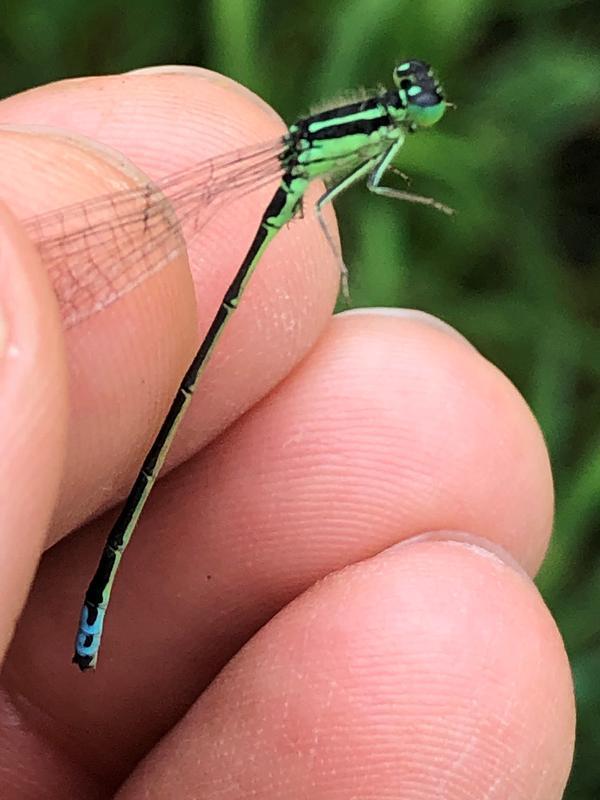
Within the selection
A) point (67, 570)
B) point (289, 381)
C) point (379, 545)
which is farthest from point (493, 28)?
point (67, 570)

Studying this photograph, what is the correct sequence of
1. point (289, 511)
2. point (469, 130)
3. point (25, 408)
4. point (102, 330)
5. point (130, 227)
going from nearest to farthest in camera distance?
point (25, 408) → point (102, 330) → point (130, 227) → point (289, 511) → point (469, 130)

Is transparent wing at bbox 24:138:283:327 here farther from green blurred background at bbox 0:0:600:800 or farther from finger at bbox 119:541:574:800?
green blurred background at bbox 0:0:600:800

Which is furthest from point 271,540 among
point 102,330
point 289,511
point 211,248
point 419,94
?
point 419,94

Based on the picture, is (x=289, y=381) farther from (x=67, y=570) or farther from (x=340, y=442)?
Answer: (x=67, y=570)

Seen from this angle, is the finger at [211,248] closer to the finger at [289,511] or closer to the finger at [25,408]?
the finger at [289,511]

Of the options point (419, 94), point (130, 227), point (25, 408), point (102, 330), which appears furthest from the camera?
point (419, 94)

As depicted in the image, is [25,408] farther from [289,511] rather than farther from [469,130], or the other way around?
[469,130]

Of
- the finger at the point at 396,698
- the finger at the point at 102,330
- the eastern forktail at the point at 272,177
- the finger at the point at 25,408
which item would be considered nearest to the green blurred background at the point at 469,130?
the eastern forktail at the point at 272,177
